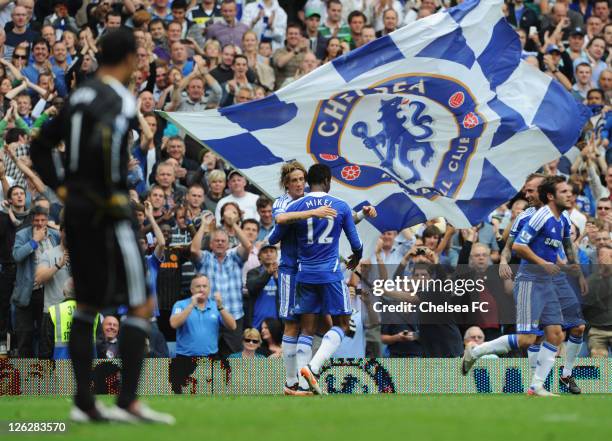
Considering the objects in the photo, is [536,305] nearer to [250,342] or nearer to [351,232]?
[351,232]

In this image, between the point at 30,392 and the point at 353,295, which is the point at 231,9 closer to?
the point at 353,295

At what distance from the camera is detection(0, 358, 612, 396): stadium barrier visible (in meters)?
15.1

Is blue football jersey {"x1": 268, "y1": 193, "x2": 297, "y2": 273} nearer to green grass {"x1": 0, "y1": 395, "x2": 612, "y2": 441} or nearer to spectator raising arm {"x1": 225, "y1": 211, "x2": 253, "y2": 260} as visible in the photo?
green grass {"x1": 0, "y1": 395, "x2": 612, "y2": 441}

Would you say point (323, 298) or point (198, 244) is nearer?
point (323, 298)

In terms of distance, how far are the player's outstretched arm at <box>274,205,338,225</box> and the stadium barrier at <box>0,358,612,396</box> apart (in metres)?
2.63

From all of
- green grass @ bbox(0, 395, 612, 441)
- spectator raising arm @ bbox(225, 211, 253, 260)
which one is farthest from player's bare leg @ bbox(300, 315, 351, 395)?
spectator raising arm @ bbox(225, 211, 253, 260)

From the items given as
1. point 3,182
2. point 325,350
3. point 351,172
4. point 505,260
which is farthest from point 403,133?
point 3,182

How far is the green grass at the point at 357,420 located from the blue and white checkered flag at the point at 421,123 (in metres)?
4.41

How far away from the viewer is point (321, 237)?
13562mm

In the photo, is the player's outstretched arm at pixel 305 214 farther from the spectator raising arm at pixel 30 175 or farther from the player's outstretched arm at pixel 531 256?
the spectator raising arm at pixel 30 175

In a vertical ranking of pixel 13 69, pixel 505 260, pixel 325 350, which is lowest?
pixel 325 350

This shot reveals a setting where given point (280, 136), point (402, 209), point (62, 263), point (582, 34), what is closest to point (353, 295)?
point (402, 209)

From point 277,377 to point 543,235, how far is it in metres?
3.74

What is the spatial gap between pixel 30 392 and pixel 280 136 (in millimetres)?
4482
